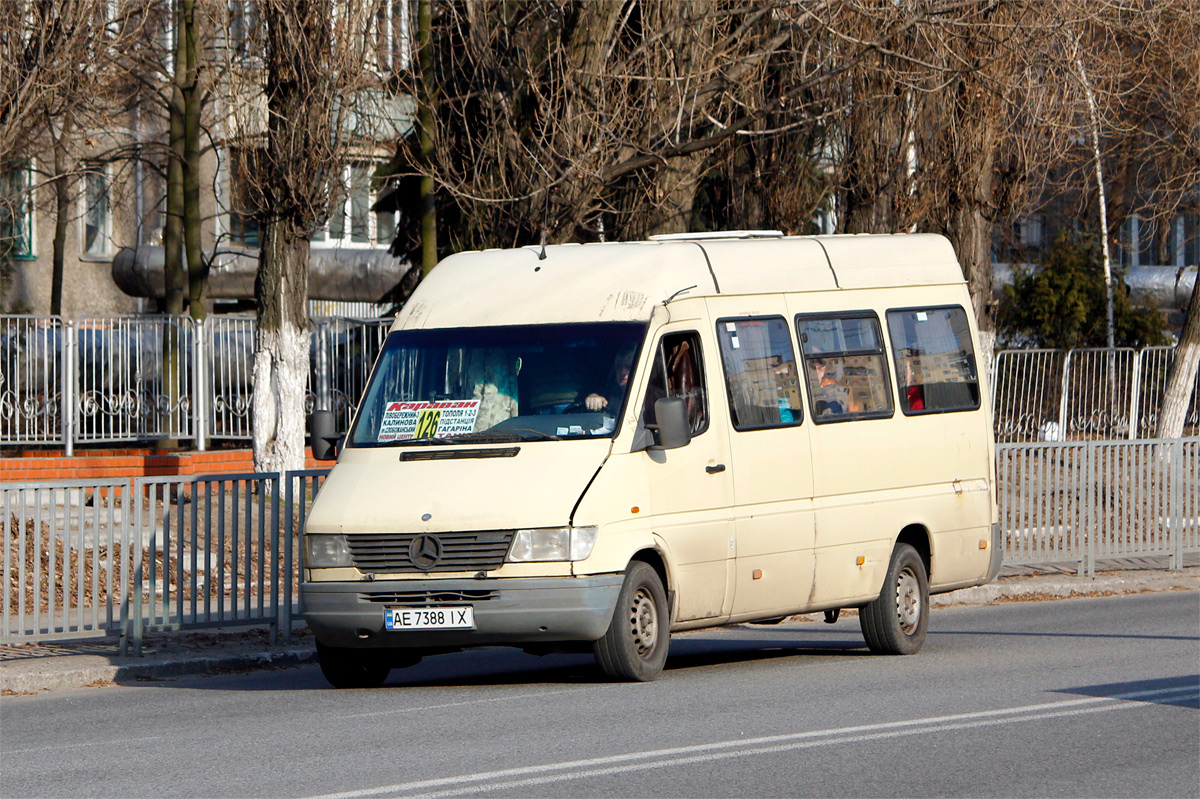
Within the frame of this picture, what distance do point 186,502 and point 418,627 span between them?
9.49 ft

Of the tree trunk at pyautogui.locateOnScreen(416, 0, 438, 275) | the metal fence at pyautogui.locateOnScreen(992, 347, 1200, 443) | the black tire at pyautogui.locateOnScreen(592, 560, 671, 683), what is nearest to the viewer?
the black tire at pyautogui.locateOnScreen(592, 560, 671, 683)

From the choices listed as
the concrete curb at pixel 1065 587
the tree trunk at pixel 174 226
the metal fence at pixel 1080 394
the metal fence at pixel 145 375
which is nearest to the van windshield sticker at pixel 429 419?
the concrete curb at pixel 1065 587

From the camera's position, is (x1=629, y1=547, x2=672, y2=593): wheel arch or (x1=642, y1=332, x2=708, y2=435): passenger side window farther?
(x1=642, y1=332, x2=708, y2=435): passenger side window

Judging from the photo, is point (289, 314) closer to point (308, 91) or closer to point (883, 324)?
point (308, 91)

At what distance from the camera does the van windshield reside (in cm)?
1123

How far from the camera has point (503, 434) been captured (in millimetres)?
11156

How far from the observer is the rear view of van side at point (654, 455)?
35.1 feet

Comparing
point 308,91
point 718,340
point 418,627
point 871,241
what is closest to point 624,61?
point 308,91

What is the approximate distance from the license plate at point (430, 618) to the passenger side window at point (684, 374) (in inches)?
Answer: 72.3

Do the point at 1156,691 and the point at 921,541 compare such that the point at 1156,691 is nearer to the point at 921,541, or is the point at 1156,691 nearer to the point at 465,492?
the point at 921,541

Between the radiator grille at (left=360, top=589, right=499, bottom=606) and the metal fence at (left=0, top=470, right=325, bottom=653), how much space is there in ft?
8.20

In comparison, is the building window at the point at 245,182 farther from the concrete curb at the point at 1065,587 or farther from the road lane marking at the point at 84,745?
the road lane marking at the point at 84,745

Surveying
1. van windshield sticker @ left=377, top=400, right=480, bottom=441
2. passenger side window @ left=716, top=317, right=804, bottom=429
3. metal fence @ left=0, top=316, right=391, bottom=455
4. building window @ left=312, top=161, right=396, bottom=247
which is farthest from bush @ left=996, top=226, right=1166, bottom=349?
van windshield sticker @ left=377, top=400, right=480, bottom=441

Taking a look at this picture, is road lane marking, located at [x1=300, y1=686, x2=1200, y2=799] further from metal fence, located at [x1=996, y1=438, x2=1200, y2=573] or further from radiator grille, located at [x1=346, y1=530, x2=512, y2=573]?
metal fence, located at [x1=996, y1=438, x2=1200, y2=573]
